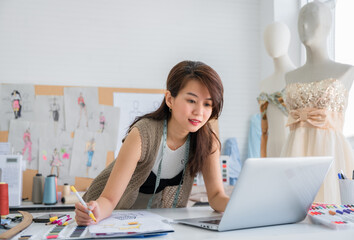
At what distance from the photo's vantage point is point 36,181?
3562 millimetres

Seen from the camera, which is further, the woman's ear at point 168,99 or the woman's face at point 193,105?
the woman's ear at point 168,99

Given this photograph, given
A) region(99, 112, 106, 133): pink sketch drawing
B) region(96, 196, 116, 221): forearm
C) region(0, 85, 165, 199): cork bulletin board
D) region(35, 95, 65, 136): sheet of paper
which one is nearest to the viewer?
region(96, 196, 116, 221): forearm

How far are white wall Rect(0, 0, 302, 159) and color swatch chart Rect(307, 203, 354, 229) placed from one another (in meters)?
3.07

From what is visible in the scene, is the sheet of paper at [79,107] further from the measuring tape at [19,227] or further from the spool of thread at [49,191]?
the measuring tape at [19,227]

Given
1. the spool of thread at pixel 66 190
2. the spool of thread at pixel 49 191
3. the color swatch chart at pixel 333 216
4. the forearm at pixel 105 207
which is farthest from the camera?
the spool of thread at pixel 66 190

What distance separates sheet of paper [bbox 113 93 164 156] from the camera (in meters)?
4.00

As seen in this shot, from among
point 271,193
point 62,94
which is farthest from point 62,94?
point 271,193

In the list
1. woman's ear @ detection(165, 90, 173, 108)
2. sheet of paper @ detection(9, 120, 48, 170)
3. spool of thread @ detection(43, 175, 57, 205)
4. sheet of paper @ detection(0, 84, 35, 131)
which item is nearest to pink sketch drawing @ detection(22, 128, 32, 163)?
sheet of paper @ detection(9, 120, 48, 170)

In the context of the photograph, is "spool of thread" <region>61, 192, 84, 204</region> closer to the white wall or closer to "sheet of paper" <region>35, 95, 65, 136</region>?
"sheet of paper" <region>35, 95, 65, 136</region>

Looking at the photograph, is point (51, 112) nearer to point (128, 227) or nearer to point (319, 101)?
point (319, 101)

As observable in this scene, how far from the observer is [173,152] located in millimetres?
1676

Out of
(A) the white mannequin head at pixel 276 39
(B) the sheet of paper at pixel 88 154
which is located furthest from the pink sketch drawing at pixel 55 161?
(A) the white mannequin head at pixel 276 39

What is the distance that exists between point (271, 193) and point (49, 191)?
286 centimetres

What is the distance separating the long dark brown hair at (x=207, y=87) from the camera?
1432 millimetres
